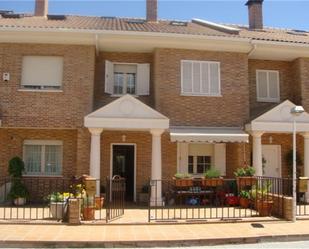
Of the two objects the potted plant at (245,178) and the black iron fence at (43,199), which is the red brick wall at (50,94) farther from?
the potted plant at (245,178)

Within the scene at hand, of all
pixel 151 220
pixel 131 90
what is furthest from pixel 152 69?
pixel 151 220

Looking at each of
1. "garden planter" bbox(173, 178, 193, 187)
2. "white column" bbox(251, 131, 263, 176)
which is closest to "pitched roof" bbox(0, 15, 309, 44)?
"white column" bbox(251, 131, 263, 176)

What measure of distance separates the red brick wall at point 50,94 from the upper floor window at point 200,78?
14.9 feet

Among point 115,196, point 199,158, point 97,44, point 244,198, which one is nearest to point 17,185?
point 115,196

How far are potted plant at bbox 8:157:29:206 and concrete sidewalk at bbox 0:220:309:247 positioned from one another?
5.51m

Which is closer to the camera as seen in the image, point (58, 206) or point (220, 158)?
point (58, 206)

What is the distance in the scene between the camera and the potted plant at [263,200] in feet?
50.6

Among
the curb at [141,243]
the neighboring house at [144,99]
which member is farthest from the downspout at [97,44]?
the curb at [141,243]

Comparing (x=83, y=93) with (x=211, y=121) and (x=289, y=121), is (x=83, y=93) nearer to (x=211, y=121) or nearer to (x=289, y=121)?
(x=211, y=121)

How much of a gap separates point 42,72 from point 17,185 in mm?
5385

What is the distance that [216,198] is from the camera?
18422 mm

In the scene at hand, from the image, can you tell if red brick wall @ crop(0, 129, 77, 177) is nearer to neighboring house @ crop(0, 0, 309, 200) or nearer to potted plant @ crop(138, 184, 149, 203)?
neighboring house @ crop(0, 0, 309, 200)

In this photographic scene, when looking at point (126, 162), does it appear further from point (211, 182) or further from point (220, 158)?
point (211, 182)

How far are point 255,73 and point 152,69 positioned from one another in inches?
225
